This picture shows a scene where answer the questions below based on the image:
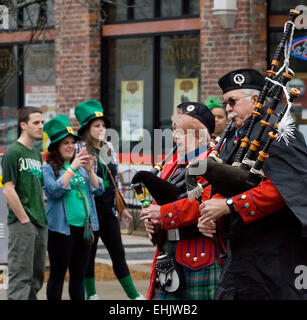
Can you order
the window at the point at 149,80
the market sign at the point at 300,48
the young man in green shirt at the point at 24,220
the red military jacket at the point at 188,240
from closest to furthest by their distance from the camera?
the red military jacket at the point at 188,240 < the young man in green shirt at the point at 24,220 < the market sign at the point at 300,48 < the window at the point at 149,80

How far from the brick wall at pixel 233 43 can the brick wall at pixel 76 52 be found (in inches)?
93.6

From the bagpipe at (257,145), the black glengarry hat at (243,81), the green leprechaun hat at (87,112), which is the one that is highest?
the black glengarry hat at (243,81)

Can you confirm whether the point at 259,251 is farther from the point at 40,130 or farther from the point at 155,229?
the point at 40,130

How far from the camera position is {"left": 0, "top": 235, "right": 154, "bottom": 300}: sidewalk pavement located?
9211 millimetres

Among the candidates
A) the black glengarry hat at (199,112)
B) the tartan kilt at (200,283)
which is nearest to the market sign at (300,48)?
the black glengarry hat at (199,112)

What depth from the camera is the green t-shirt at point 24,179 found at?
25.0 ft

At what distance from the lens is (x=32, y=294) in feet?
25.7

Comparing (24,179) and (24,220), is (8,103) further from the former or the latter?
(24,220)

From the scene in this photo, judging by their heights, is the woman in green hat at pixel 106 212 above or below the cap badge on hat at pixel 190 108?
below

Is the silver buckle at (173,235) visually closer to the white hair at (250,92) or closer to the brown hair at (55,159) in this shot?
the white hair at (250,92)

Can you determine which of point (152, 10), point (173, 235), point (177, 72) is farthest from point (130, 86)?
point (173, 235)

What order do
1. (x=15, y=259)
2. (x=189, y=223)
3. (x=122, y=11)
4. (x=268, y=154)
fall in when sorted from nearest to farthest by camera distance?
1. (x=268, y=154)
2. (x=189, y=223)
3. (x=15, y=259)
4. (x=122, y=11)
